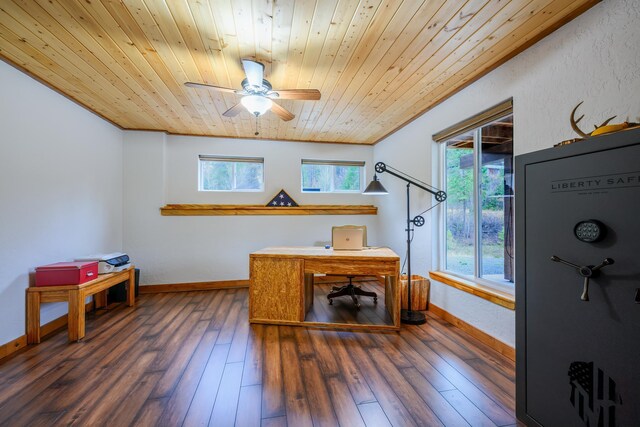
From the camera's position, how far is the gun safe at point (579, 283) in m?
0.99

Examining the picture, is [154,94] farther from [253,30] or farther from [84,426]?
[84,426]

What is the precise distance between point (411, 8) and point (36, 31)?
2.55m

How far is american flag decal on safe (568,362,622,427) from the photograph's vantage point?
1.04 m

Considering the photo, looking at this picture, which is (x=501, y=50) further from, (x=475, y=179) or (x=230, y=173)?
(x=230, y=173)

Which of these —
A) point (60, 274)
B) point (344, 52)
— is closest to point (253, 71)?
point (344, 52)

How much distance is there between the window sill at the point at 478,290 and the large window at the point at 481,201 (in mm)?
138

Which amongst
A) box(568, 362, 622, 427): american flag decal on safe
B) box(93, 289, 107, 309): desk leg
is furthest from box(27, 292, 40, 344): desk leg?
box(568, 362, 622, 427): american flag decal on safe

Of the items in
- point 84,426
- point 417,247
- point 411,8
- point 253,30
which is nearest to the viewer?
point 84,426

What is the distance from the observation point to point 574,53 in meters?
1.71

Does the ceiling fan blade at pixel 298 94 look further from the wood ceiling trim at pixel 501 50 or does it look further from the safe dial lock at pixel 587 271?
the safe dial lock at pixel 587 271

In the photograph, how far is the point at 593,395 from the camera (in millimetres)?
1103

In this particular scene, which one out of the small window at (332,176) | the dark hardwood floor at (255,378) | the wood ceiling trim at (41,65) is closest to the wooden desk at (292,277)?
the dark hardwood floor at (255,378)

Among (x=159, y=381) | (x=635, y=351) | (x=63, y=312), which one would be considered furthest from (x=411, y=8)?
(x=63, y=312)

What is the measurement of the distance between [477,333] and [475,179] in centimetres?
151
